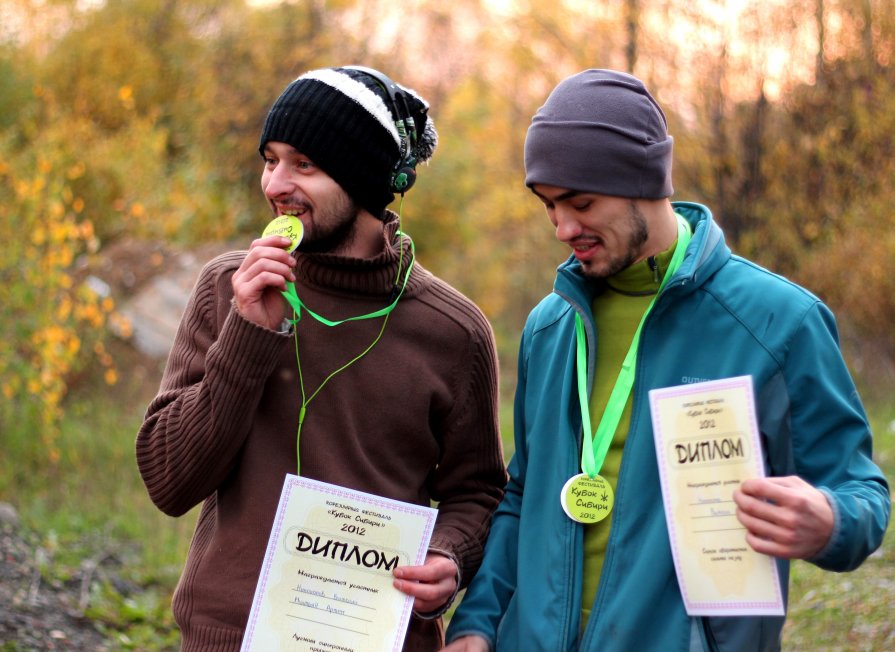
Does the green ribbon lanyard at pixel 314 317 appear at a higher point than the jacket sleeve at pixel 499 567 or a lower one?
higher

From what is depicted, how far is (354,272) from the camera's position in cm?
284

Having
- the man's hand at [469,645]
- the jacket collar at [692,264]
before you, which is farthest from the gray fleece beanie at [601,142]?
the man's hand at [469,645]

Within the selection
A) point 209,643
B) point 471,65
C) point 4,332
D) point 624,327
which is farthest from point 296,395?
point 471,65

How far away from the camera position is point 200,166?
12.9m

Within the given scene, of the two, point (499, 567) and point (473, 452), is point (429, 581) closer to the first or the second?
point (499, 567)

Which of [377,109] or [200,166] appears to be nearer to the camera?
[377,109]

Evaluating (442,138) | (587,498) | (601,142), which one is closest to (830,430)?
(587,498)

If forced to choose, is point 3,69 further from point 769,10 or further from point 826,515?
point 826,515

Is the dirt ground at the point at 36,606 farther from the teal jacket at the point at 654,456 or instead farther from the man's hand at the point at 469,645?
the teal jacket at the point at 654,456

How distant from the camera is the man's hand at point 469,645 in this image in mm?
2595

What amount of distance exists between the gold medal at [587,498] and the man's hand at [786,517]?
1.13 feet


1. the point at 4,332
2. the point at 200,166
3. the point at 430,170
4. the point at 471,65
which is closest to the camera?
the point at 4,332

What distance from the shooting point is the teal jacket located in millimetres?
2264

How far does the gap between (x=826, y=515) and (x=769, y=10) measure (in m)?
10.0
